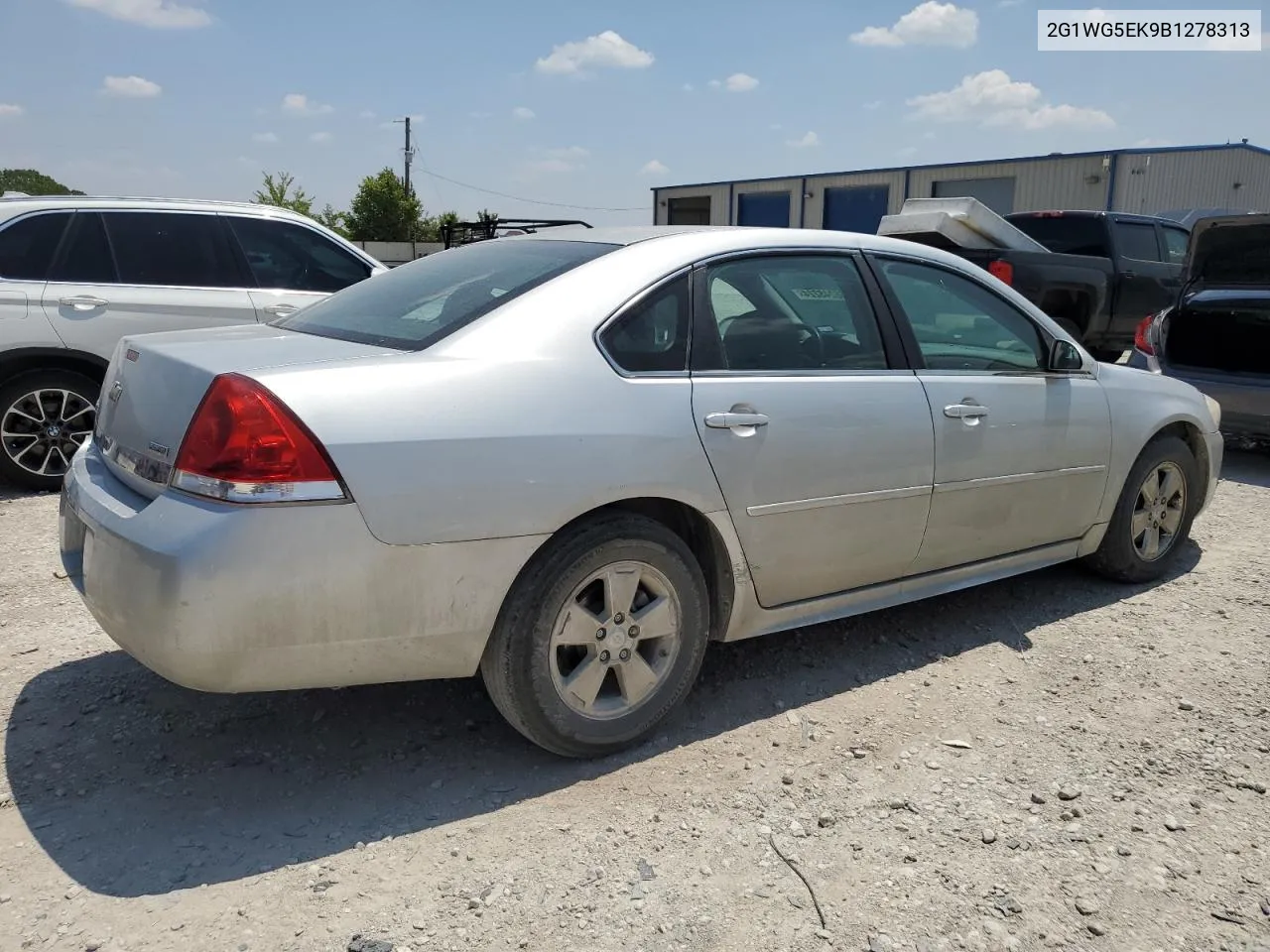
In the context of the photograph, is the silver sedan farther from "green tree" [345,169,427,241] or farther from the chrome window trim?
"green tree" [345,169,427,241]

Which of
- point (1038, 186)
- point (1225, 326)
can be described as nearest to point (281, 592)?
point (1225, 326)

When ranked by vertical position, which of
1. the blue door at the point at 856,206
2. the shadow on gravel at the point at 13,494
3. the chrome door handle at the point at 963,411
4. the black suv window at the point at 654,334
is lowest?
the shadow on gravel at the point at 13,494

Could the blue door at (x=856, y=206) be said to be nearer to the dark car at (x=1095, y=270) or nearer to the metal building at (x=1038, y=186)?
the metal building at (x=1038, y=186)

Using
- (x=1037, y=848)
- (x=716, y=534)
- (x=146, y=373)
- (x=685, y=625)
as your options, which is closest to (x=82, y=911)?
(x=146, y=373)

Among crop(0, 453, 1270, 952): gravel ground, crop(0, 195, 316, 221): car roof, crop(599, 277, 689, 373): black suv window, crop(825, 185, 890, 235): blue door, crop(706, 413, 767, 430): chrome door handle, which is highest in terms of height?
crop(825, 185, 890, 235): blue door

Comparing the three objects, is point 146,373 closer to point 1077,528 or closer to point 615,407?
point 615,407

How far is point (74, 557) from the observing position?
289 centimetres

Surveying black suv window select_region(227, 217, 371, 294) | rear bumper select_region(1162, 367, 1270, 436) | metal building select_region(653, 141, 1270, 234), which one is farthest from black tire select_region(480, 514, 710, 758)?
metal building select_region(653, 141, 1270, 234)

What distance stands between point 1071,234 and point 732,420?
9672 millimetres

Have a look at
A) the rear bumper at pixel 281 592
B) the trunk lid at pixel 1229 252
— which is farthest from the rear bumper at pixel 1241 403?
the rear bumper at pixel 281 592

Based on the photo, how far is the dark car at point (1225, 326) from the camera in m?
7.06

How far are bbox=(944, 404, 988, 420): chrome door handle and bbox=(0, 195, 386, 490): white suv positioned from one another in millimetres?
4544

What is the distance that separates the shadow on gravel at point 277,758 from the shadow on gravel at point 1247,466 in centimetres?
435

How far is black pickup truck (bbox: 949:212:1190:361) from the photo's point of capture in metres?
9.95
